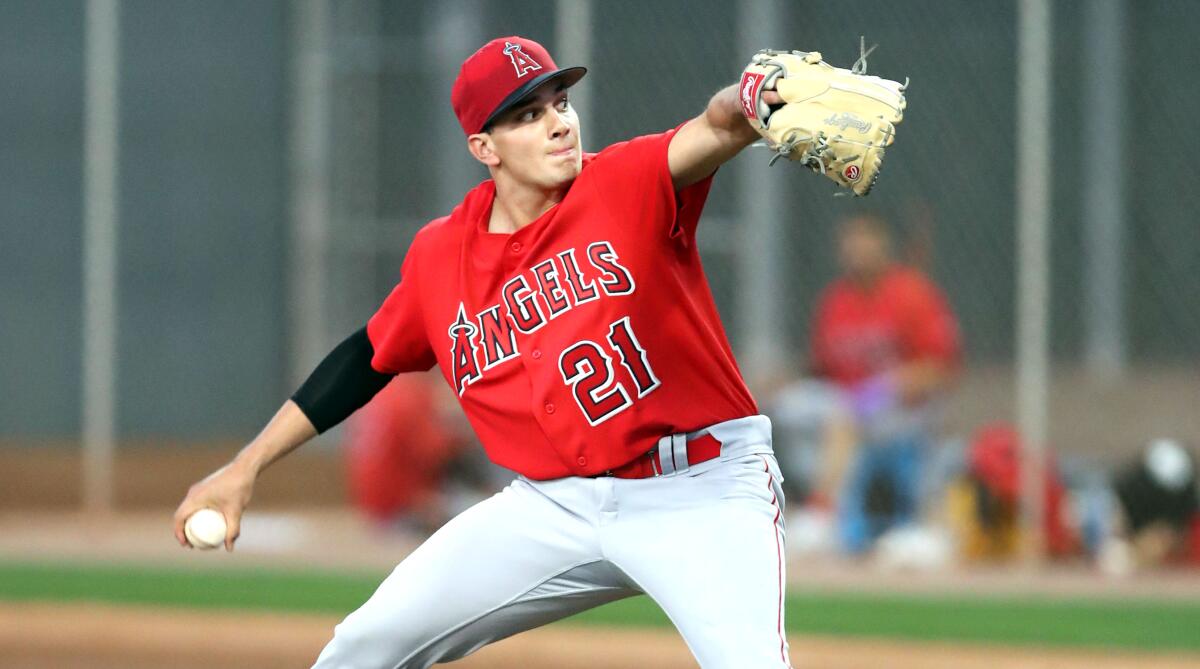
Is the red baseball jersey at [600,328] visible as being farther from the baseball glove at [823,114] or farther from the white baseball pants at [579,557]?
the baseball glove at [823,114]

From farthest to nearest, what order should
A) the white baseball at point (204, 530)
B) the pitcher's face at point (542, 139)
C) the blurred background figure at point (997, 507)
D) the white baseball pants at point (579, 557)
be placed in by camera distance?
1. the blurred background figure at point (997, 507)
2. the white baseball at point (204, 530)
3. the pitcher's face at point (542, 139)
4. the white baseball pants at point (579, 557)

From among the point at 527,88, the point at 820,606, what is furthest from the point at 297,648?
the point at 527,88

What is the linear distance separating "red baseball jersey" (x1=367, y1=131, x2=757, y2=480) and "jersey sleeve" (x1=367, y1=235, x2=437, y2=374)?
8.0 inches

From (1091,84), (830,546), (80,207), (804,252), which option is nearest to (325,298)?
(80,207)

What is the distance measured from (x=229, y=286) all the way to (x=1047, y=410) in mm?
5717

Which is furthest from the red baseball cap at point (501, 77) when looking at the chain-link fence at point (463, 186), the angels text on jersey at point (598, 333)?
the chain-link fence at point (463, 186)

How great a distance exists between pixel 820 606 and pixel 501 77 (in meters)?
4.08

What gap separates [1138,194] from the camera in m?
11.0

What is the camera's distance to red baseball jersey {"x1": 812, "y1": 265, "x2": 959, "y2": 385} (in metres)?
8.78

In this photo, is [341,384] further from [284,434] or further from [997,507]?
[997,507]

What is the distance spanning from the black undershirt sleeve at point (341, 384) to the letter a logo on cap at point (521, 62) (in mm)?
816

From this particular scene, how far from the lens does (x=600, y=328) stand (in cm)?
360

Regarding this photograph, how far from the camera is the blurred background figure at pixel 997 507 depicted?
8281mm

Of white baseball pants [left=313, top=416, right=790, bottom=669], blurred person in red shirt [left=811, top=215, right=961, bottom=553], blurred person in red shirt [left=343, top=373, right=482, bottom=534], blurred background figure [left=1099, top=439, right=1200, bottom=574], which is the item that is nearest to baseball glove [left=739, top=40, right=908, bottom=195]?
white baseball pants [left=313, top=416, right=790, bottom=669]
